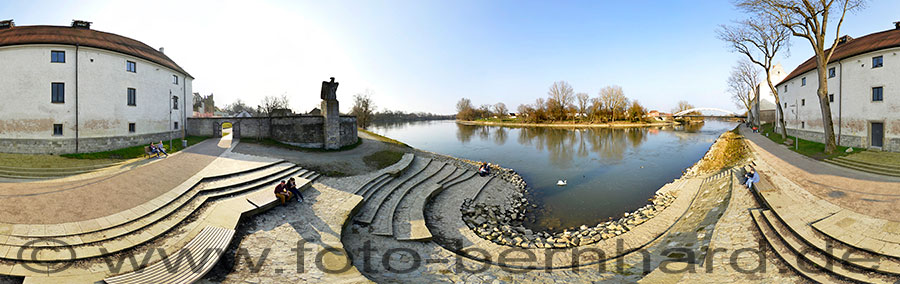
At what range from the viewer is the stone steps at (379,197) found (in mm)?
11031

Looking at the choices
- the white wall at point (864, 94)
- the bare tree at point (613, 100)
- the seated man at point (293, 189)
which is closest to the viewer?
the seated man at point (293, 189)

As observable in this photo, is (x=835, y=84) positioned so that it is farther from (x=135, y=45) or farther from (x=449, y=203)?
(x=135, y=45)

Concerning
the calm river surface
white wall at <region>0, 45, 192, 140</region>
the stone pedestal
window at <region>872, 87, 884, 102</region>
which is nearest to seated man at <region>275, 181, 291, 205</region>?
the calm river surface

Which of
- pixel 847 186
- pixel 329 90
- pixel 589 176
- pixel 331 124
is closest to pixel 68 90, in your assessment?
pixel 329 90

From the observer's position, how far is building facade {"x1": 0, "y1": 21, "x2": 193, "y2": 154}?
14805 mm

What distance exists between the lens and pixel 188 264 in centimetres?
640

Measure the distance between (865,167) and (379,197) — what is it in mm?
22111

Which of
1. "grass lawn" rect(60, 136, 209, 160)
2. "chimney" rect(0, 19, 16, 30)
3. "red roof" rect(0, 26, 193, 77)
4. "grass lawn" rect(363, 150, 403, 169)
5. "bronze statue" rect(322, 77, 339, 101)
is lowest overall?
"grass lawn" rect(363, 150, 403, 169)

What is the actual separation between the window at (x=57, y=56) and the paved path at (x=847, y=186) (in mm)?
33040

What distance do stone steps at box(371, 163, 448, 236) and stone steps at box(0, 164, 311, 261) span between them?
213 inches

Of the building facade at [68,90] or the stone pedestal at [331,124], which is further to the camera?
the stone pedestal at [331,124]

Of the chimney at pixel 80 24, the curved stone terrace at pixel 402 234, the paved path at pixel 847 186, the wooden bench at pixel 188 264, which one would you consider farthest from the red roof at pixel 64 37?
the paved path at pixel 847 186

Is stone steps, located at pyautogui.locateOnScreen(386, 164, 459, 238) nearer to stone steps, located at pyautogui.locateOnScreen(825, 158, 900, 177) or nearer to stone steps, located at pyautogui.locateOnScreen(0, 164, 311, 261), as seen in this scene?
stone steps, located at pyautogui.locateOnScreen(0, 164, 311, 261)

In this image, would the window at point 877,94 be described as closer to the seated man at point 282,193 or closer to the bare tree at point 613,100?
the seated man at point 282,193
